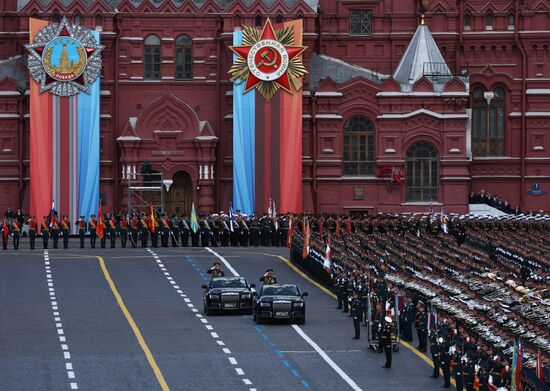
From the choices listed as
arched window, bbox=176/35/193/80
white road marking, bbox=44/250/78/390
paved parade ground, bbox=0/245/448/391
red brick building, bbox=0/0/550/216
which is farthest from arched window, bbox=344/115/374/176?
white road marking, bbox=44/250/78/390

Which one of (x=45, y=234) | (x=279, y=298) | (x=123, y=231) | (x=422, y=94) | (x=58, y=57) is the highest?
(x=58, y=57)

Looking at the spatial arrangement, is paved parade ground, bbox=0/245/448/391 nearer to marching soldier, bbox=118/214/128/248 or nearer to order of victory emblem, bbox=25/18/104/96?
marching soldier, bbox=118/214/128/248

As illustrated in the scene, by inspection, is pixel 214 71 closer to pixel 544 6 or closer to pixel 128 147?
pixel 128 147

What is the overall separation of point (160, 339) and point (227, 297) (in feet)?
18.3

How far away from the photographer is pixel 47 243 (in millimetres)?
78812

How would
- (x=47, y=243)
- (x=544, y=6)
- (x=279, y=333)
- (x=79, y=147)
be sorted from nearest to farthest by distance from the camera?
1. (x=279, y=333)
2. (x=47, y=243)
3. (x=79, y=147)
4. (x=544, y=6)

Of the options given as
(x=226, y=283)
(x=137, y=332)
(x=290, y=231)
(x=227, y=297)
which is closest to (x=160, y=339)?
(x=137, y=332)

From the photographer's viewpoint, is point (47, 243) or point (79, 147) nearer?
point (47, 243)

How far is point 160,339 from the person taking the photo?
168 feet

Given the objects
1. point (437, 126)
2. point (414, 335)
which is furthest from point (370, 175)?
point (414, 335)

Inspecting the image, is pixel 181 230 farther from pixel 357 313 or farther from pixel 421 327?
pixel 421 327

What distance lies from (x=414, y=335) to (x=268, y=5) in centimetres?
4136

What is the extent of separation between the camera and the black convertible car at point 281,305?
177 ft

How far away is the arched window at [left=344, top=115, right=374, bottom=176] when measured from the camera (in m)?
91.5
